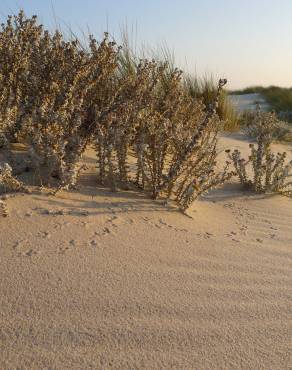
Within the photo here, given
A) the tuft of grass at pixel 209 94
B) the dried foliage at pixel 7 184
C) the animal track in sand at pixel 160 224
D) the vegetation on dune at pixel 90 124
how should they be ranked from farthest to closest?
the tuft of grass at pixel 209 94 < the vegetation on dune at pixel 90 124 < the animal track in sand at pixel 160 224 < the dried foliage at pixel 7 184

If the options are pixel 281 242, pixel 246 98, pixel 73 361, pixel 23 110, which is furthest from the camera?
pixel 246 98

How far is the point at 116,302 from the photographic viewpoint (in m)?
1.71

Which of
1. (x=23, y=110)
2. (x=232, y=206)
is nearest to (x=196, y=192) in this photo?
(x=232, y=206)

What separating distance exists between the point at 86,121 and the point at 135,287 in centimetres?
181

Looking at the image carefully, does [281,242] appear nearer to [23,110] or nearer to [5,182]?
[5,182]

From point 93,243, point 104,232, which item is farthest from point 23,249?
point 104,232

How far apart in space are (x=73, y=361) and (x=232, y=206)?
202cm

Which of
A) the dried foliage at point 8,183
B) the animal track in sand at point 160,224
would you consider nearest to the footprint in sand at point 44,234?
the dried foliage at point 8,183

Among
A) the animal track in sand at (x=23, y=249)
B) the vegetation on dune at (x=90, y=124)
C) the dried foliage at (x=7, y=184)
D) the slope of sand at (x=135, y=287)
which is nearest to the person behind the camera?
the slope of sand at (x=135, y=287)

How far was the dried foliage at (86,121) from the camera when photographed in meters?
2.62

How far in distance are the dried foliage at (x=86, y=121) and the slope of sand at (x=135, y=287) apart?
0.64ft

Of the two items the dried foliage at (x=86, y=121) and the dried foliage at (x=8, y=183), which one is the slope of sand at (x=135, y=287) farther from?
the dried foliage at (x=86, y=121)

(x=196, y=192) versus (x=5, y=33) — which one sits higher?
(x=5, y=33)

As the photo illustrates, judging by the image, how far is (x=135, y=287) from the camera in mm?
1836
